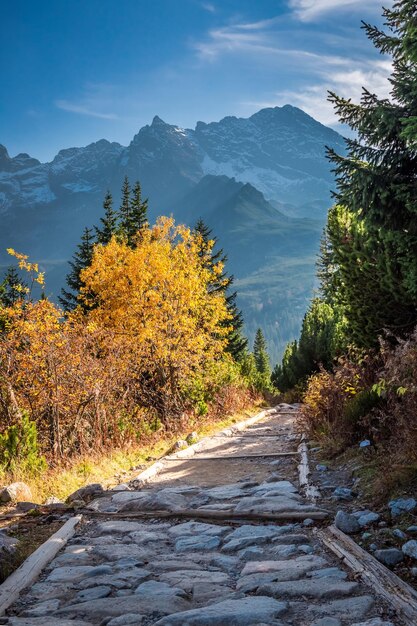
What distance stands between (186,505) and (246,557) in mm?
2177

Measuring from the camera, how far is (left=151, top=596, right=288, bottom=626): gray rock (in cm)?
332

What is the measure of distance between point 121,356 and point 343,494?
803cm

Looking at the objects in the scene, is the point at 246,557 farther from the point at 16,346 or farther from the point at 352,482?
the point at 16,346

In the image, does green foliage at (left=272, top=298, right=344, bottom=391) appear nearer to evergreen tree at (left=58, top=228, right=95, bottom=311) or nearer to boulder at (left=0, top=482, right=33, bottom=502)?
evergreen tree at (left=58, top=228, right=95, bottom=311)

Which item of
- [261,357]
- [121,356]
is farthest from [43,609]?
[261,357]

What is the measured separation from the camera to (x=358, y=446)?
27.9ft

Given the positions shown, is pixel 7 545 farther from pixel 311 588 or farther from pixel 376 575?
pixel 376 575

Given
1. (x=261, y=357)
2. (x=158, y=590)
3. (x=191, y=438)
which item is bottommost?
(x=261, y=357)

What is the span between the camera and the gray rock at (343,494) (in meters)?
6.39

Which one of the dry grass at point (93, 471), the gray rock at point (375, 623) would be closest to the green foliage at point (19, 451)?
the dry grass at point (93, 471)

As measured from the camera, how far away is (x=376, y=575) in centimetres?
393

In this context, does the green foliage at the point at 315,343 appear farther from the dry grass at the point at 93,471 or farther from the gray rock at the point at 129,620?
the gray rock at the point at 129,620

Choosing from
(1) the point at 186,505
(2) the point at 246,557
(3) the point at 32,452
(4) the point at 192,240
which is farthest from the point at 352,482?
(4) the point at 192,240

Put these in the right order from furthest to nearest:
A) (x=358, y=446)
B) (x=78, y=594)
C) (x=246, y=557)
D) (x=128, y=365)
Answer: (x=128, y=365) → (x=358, y=446) → (x=246, y=557) → (x=78, y=594)
